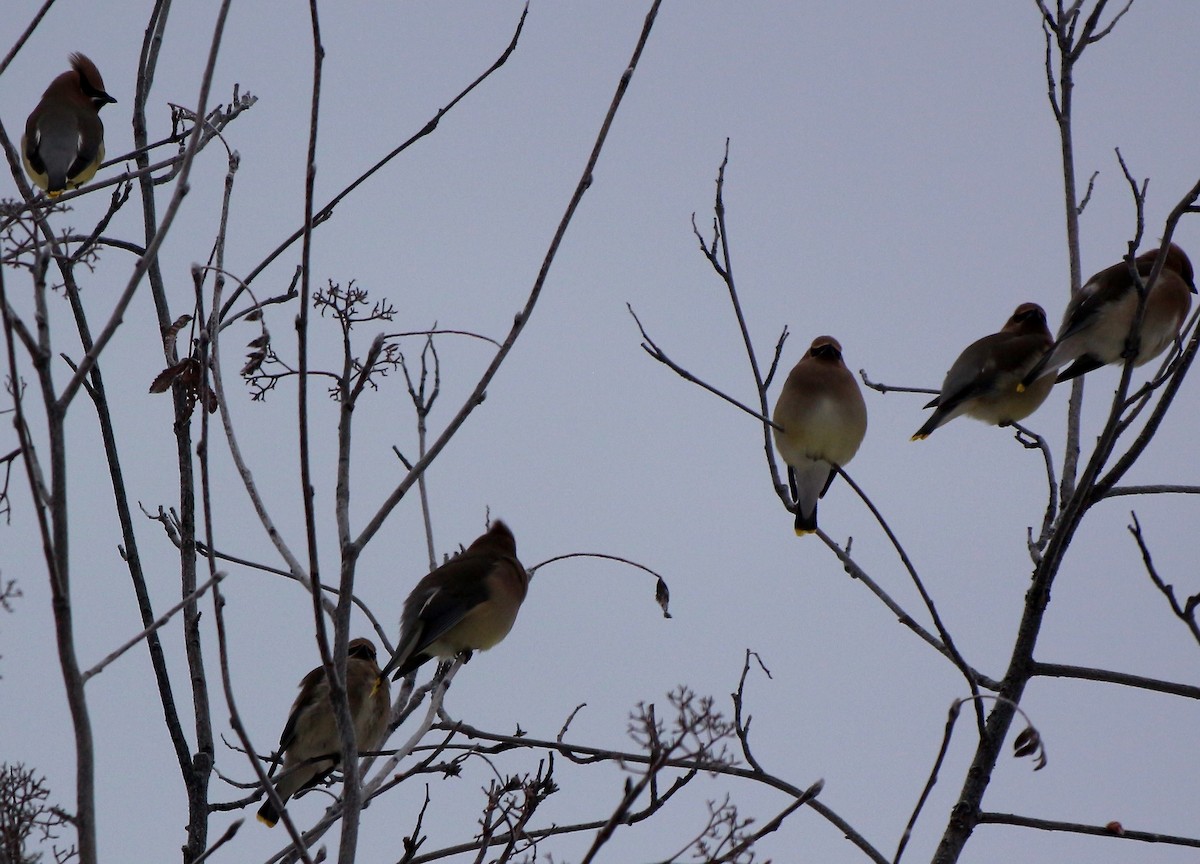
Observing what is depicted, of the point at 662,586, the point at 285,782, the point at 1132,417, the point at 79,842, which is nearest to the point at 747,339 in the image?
the point at 662,586

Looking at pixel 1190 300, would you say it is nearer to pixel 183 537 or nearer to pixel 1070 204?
pixel 1070 204

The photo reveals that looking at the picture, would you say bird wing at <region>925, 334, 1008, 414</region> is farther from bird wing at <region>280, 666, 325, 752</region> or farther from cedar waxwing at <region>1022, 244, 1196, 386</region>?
bird wing at <region>280, 666, 325, 752</region>

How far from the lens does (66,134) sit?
6625 mm

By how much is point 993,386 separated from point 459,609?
2236 mm

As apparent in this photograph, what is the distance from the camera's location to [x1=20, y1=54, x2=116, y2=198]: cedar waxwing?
6359 mm

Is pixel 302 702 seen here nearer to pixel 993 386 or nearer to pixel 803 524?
pixel 803 524

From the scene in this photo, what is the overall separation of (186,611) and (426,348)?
3.75ft

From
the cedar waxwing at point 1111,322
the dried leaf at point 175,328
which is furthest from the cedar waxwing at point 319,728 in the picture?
the cedar waxwing at point 1111,322

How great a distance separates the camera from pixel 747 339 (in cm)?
343

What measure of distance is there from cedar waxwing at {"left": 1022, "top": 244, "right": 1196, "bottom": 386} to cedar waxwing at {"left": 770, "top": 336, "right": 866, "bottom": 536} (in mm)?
707

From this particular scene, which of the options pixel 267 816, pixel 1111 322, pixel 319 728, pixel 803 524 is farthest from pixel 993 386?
pixel 267 816

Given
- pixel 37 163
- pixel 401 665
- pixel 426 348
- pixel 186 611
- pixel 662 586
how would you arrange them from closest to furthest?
pixel 426 348
pixel 662 586
pixel 186 611
pixel 401 665
pixel 37 163

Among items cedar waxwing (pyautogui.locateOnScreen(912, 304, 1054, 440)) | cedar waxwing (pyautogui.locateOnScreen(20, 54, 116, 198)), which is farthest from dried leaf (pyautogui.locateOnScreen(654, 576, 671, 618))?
cedar waxwing (pyautogui.locateOnScreen(20, 54, 116, 198))

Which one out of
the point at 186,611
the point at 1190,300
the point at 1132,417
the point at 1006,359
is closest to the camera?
the point at 1132,417
